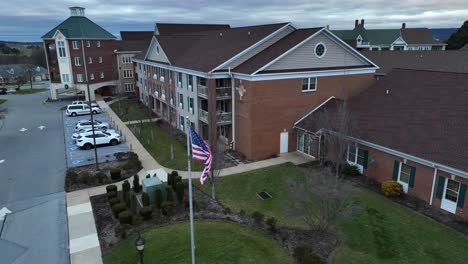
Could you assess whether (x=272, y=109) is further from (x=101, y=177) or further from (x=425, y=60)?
(x=425, y=60)

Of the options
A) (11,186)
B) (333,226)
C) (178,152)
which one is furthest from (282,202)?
(11,186)

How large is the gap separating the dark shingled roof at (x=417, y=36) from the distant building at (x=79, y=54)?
78.9 metres

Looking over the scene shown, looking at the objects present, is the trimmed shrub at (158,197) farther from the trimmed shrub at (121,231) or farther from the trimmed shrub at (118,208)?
the trimmed shrub at (121,231)

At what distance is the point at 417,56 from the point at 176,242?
45.5m

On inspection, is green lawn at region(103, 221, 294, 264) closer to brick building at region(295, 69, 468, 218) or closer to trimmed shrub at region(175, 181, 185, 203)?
trimmed shrub at region(175, 181, 185, 203)

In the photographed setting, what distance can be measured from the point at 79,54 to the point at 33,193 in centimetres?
4096

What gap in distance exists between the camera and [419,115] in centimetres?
2112

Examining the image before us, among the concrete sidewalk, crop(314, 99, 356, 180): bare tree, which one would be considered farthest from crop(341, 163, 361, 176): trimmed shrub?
the concrete sidewalk

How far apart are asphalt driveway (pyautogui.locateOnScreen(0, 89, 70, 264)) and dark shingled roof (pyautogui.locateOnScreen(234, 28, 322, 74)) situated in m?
15.9

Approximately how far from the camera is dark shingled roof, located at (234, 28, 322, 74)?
25.5 m

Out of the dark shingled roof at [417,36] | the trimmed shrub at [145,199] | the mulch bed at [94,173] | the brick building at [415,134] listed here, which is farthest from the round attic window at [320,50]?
the dark shingled roof at [417,36]

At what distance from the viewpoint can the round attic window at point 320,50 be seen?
86.4 feet

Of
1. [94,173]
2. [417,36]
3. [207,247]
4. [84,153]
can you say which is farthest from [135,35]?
[417,36]

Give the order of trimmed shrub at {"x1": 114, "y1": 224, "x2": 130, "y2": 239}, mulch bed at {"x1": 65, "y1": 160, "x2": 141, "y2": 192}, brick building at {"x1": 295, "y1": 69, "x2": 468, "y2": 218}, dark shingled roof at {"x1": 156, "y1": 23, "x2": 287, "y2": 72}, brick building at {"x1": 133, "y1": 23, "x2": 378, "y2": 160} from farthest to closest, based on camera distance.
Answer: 1. dark shingled roof at {"x1": 156, "y1": 23, "x2": 287, "y2": 72}
2. brick building at {"x1": 133, "y1": 23, "x2": 378, "y2": 160}
3. mulch bed at {"x1": 65, "y1": 160, "x2": 141, "y2": 192}
4. brick building at {"x1": 295, "y1": 69, "x2": 468, "y2": 218}
5. trimmed shrub at {"x1": 114, "y1": 224, "x2": 130, "y2": 239}
